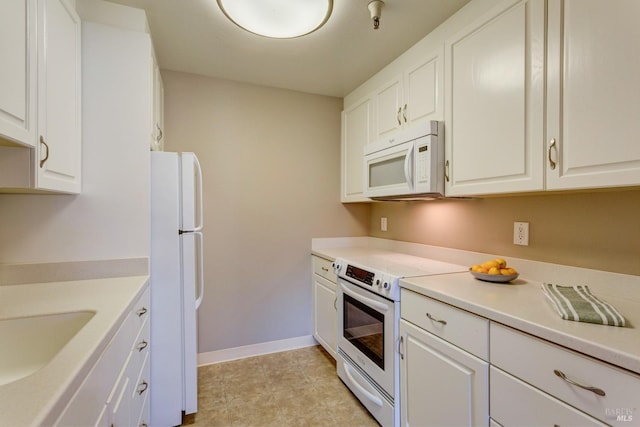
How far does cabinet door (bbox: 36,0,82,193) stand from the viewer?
119 centimetres

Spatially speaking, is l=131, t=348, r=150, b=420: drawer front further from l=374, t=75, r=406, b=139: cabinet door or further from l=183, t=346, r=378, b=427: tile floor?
l=374, t=75, r=406, b=139: cabinet door

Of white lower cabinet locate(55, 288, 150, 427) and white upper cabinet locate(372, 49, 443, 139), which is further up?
white upper cabinet locate(372, 49, 443, 139)

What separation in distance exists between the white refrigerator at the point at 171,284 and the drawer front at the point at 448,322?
1.28 m

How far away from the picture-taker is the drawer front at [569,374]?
2.50 feet

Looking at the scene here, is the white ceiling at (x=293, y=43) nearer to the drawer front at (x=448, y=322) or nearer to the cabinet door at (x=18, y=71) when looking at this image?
the cabinet door at (x=18, y=71)

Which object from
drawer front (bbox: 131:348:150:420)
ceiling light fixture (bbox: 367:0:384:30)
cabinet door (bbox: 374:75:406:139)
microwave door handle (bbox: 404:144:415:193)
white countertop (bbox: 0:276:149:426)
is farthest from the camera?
cabinet door (bbox: 374:75:406:139)

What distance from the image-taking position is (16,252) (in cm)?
148

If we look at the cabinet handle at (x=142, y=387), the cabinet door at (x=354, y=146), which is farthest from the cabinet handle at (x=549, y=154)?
the cabinet handle at (x=142, y=387)

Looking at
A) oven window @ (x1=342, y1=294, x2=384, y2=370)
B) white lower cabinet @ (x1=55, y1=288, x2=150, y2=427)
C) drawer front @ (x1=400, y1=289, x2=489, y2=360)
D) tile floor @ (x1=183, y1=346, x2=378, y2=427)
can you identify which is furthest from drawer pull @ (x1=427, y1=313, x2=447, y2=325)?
white lower cabinet @ (x1=55, y1=288, x2=150, y2=427)

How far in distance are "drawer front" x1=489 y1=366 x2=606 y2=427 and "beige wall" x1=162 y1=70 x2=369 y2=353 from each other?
189 centimetres

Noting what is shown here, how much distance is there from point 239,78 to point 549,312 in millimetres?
2574

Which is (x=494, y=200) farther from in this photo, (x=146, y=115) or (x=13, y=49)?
(x=13, y=49)

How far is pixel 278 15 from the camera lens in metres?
1.48

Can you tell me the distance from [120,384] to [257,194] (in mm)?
1774
